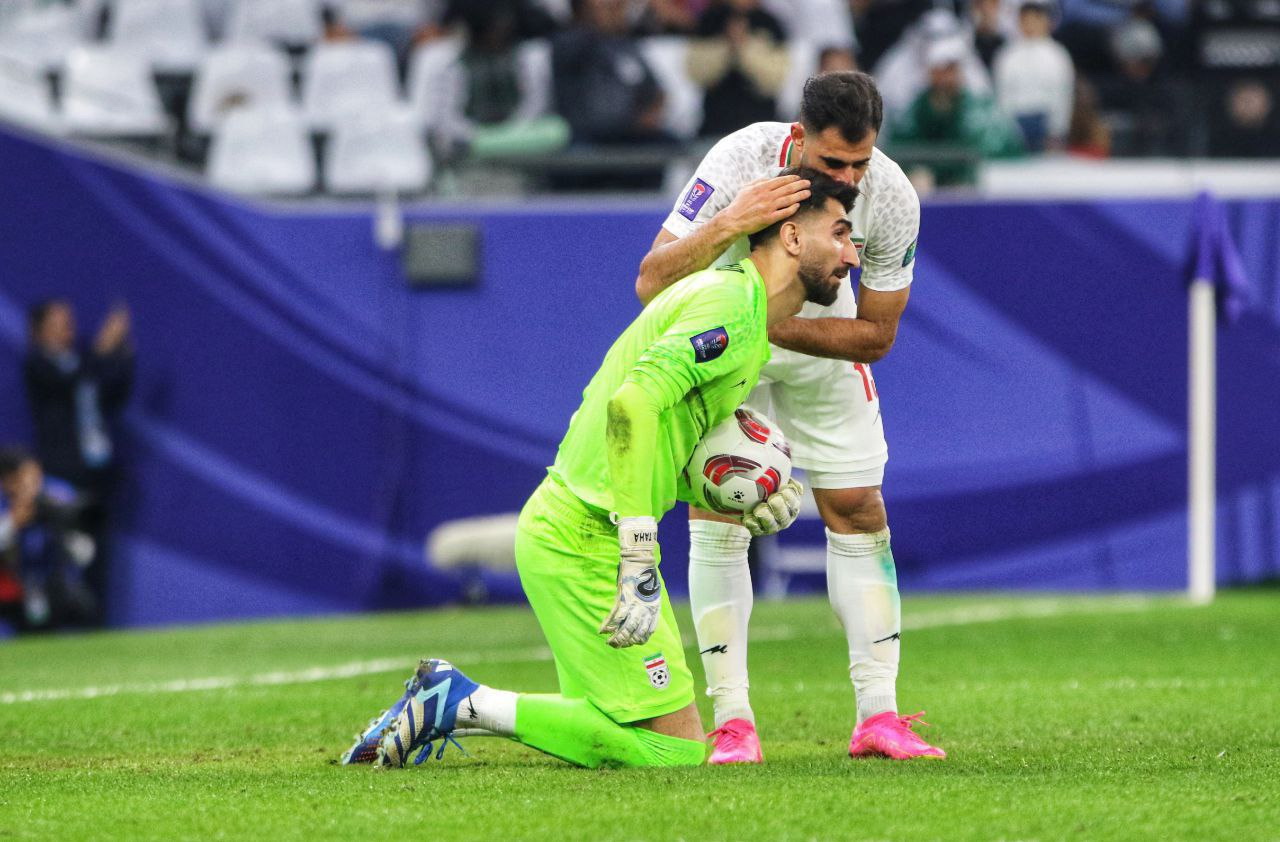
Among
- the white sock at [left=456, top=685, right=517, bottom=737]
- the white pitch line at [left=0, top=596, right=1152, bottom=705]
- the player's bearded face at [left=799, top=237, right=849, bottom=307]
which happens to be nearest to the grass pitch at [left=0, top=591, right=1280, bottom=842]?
the white pitch line at [left=0, top=596, right=1152, bottom=705]

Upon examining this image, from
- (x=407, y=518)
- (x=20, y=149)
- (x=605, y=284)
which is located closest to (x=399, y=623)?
(x=407, y=518)

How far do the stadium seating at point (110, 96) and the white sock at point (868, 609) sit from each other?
33.6 ft

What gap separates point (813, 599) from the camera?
1432cm

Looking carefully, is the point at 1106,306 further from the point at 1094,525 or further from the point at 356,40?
the point at 356,40

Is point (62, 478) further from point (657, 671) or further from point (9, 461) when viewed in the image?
point (657, 671)

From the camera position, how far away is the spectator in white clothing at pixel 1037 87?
1570cm

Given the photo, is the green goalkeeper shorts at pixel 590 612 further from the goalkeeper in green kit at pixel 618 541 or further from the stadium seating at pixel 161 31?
the stadium seating at pixel 161 31

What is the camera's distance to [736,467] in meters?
5.55

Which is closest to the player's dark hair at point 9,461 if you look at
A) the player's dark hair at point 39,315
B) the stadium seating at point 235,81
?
the player's dark hair at point 39,315

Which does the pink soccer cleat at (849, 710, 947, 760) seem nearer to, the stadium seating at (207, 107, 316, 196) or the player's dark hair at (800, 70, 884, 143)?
the player's dark hair at (800, 70, 884, 143)

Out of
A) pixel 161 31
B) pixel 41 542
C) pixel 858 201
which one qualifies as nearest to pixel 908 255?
pixel 858 201

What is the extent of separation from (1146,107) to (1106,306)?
6.20ft

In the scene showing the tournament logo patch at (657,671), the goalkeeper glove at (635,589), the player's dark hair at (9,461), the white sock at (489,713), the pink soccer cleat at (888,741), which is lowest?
the player's dark hair at (9,461)

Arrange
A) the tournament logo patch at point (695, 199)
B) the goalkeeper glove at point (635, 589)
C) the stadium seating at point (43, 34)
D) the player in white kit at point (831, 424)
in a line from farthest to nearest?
the stadium seating at point (43, 34), the tournament logo patch at point (695, 199), the player in white kit at point (831, 424), the goalkeeper glove at point (635, 589)
